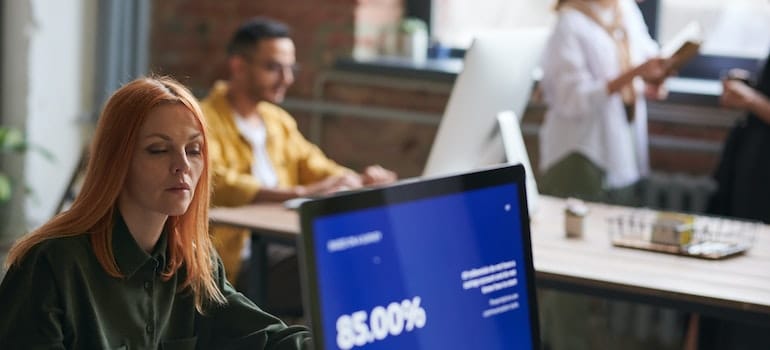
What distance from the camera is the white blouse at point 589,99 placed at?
165 inches

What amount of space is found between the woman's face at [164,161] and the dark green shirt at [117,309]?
7 cm

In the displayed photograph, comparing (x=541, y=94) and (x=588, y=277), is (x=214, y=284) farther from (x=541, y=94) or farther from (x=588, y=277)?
(x=541, y=94)

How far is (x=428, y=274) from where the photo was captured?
1570 mm

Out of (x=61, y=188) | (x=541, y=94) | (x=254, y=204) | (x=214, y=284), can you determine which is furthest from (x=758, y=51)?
(x=214, y=284)

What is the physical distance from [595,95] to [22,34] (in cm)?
218

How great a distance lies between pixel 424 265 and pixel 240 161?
2239 mm

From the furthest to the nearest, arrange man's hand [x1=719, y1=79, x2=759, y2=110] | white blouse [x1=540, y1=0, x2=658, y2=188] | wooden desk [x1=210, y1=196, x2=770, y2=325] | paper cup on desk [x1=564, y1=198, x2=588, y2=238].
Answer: white blouse [x1=540, y1=0, x2=658, y2=188], man's hand [x1=719, y1=79, x2=759, y2=110], paper cup on desk [x1=564, y1=198, x2=588, y2=238], wooden desk [x1=210, y1=196, x2=770, y2=325]

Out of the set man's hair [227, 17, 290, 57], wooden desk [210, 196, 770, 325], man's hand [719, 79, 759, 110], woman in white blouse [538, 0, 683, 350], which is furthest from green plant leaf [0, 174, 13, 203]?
man's hand [719, 79, 759, 110]

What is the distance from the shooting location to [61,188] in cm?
518

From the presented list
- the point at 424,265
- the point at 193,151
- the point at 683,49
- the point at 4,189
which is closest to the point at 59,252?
the point at 193,151

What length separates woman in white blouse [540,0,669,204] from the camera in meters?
4.20

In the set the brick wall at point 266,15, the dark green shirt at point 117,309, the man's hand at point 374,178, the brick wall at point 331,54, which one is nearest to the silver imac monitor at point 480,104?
the man's hand at point 374,178

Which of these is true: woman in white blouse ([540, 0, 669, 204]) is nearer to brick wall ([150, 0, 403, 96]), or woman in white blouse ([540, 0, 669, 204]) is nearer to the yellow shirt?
the yellow shirt

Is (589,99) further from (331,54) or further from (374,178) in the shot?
(331,54)
